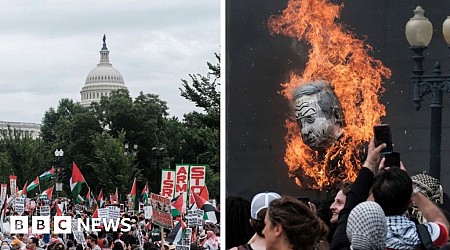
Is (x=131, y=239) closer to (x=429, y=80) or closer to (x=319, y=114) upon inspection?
(x=319, y=114)

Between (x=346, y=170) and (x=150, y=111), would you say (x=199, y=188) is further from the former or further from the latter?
(x=150, y=111)

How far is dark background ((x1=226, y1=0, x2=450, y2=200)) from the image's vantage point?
618 cm

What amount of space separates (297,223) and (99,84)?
139m

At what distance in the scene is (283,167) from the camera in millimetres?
6387

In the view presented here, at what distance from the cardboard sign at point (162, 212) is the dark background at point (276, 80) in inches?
228

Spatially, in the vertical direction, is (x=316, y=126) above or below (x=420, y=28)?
below

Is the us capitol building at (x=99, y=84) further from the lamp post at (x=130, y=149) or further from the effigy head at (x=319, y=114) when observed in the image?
the effigy head at (x=319, y=114)

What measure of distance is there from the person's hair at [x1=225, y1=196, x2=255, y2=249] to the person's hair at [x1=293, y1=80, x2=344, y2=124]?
2.76 feet

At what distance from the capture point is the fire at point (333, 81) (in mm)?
6281

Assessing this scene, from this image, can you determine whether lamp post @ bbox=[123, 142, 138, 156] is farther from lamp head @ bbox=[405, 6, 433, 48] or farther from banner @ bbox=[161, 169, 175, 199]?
lamp head @ bbox=[405, 6, 433, 48]

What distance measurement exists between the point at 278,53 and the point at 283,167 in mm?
698

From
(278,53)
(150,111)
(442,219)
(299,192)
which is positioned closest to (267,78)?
(278,53)

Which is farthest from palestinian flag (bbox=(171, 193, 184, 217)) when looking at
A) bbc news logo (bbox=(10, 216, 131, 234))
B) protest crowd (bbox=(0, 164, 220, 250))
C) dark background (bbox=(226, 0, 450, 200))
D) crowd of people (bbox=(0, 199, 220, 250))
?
dark background (bbox=(226, 0, 450, 200))

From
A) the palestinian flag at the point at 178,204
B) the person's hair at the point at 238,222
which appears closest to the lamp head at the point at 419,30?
the person's hair at the point at 238,222
